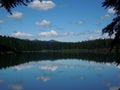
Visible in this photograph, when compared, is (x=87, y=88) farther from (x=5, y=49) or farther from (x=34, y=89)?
(x=5, y=49)

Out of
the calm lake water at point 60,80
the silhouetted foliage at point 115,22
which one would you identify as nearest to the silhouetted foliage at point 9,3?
the silhouetted foliage at point 115,22

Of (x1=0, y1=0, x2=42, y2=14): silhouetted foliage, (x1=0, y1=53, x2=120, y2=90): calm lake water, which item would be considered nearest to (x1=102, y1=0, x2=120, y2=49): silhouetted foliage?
(x1=0, y1=0, x2=42, y2=14): silhouetted foliage

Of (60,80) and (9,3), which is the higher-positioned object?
(9,3)

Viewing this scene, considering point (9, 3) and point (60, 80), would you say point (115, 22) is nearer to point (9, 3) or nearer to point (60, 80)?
point (9, 3)

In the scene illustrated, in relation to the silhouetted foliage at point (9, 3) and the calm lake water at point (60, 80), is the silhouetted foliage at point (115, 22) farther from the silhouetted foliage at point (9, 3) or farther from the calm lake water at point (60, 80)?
the calm lake water at point (60, 80)

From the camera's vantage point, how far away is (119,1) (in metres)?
8.15

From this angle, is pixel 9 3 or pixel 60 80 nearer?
pixel 9 3

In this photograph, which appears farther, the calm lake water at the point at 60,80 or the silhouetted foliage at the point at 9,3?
the calm lake water at the point at 60,80

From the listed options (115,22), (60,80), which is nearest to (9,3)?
(115,22)

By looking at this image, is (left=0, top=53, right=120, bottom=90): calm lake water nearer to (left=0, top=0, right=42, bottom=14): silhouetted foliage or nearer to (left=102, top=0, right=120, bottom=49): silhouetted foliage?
Answer: (left=102, top=0, right=120, bottom=49): silhouetted foliage

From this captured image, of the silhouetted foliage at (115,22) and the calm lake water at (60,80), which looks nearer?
the silhouetted foliage at (115,22)

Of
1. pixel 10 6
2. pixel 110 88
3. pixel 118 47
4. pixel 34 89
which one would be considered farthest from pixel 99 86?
pixel 10 6

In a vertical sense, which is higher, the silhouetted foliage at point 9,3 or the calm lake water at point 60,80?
the silhouetted foliage at point 9,3

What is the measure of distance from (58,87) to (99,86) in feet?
16.3
